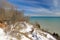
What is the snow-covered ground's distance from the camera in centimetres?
381

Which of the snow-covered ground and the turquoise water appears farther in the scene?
the turquoise water

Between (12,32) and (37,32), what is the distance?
0.64 metres

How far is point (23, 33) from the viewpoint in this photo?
4102 millimetres

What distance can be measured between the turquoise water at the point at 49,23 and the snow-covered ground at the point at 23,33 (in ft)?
0.50

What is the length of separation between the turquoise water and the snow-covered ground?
0.50 feet

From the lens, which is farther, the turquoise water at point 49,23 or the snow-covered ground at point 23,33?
the turquoise water at point 49,23

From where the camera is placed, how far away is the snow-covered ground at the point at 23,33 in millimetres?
3811

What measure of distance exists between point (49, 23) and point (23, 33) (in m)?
0.76

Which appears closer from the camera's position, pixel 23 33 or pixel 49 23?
pixel 23 33

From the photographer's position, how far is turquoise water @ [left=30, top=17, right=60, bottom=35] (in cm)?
446

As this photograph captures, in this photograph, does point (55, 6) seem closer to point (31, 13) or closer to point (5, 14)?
point (31, 13)

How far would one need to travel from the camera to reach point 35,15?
14.6ft

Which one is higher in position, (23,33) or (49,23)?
(49,23)

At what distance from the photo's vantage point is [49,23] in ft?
14.9
